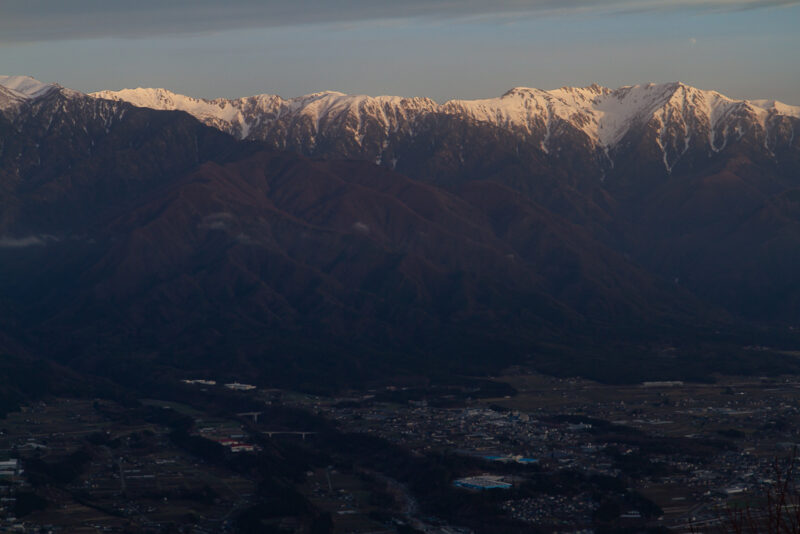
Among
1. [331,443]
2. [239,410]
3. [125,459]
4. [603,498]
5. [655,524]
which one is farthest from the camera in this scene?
[239,410]

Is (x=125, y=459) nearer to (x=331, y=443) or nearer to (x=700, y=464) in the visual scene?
(x=331, y=443)

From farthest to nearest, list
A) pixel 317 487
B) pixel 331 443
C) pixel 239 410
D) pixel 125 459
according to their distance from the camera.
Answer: pixel 239 410 < pixel 331 443 < pixel 125 459 < pixel 317 487

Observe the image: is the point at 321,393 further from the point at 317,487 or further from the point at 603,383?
the point at 317,487

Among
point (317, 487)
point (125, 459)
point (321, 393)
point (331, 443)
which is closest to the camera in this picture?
point (317, 487)

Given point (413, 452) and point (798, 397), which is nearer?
point (413, 452)

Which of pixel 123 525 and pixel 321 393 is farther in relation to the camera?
pixel 321 393

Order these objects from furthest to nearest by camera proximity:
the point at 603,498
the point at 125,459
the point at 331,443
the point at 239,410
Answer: the point at 239,410
the point at 331,443
the point at 125,459
the point at 603,498

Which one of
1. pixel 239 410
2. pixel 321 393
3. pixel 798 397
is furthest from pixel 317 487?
pixel 798 397

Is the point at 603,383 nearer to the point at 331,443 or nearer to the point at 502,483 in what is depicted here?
the point at 331,443

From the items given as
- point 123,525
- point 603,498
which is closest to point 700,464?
point 603,498
